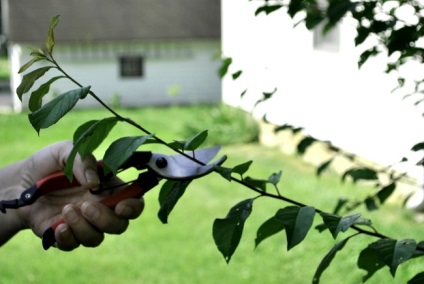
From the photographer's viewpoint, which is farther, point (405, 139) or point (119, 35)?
point (119, 35)

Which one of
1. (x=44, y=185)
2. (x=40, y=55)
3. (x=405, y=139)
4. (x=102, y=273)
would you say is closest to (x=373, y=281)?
(x=102, y=273)

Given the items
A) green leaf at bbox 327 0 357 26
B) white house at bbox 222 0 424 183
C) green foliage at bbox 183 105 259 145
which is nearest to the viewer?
green leaf at bbox 327 0 357 26

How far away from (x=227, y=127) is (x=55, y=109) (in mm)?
12519

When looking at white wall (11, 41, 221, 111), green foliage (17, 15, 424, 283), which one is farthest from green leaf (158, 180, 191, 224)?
white wall (11, 41, 221, 111)

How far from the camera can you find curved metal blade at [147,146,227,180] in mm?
1542

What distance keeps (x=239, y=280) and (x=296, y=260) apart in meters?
0.65

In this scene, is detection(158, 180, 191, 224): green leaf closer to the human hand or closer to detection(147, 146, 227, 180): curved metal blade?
detection(147, 146, 227, 180): curved metal blade

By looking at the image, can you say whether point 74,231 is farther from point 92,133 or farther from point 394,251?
point 394,251

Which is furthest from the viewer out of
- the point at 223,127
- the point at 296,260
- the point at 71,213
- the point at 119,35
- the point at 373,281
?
the point at 119,35

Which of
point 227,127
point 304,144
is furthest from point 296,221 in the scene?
point 227,127

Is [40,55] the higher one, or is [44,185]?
[40,55]

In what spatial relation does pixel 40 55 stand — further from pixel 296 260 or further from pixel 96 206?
pixel 296 260

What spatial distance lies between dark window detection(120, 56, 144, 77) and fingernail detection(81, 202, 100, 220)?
64.7 feet

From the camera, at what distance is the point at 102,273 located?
645cm
